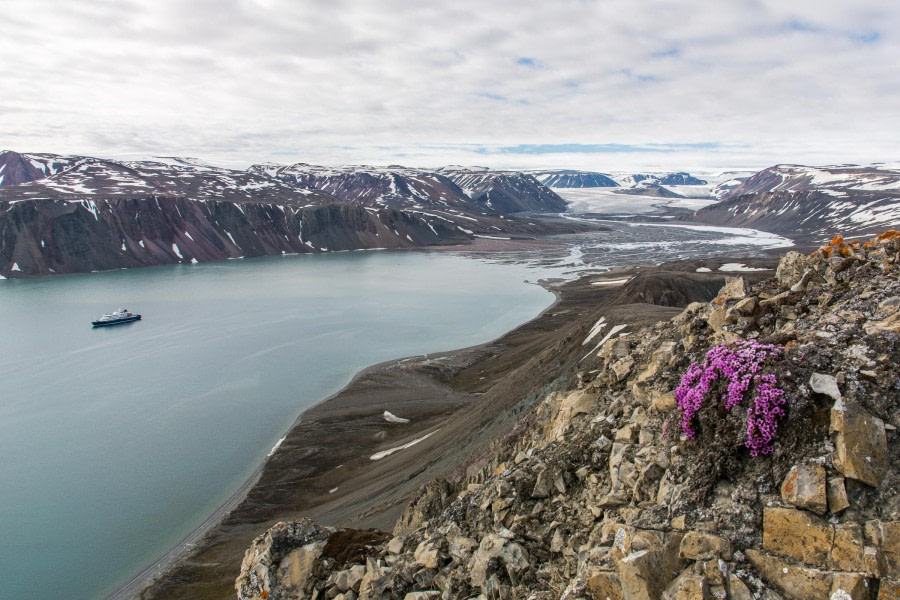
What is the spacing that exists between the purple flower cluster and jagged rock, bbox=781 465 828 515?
0.53 metres

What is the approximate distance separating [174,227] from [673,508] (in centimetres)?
15963

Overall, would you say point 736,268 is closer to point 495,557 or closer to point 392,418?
point 392,418

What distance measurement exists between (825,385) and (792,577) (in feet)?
8.05

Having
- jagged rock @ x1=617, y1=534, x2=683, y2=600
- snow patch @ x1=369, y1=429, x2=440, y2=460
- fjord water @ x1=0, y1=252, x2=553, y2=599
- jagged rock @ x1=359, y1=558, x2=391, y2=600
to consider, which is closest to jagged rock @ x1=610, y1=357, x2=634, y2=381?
jagged rock @ x1=617, y1=534, x2=683, y2=600

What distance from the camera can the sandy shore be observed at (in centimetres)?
2341

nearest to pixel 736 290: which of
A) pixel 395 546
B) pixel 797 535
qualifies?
pixel 797 535

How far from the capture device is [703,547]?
264 inches

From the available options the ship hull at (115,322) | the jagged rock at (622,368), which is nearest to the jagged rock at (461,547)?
the jagged rock at (622,368)

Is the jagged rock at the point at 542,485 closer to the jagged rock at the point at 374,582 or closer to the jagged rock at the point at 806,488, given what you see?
the jagged rock at the point at 374,582

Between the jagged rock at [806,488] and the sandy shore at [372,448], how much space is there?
1144 centimetres

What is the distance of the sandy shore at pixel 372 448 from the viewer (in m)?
23.4

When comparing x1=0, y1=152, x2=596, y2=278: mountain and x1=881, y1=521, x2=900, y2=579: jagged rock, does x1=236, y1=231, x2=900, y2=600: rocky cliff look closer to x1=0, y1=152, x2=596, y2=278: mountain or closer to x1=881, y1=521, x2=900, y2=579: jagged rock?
x1=881, y1=521, x2=900, y2=579: jagged rock

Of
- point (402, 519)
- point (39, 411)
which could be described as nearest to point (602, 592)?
point (402, 519)

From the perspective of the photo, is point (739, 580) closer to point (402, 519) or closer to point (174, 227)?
point (402, 519)
